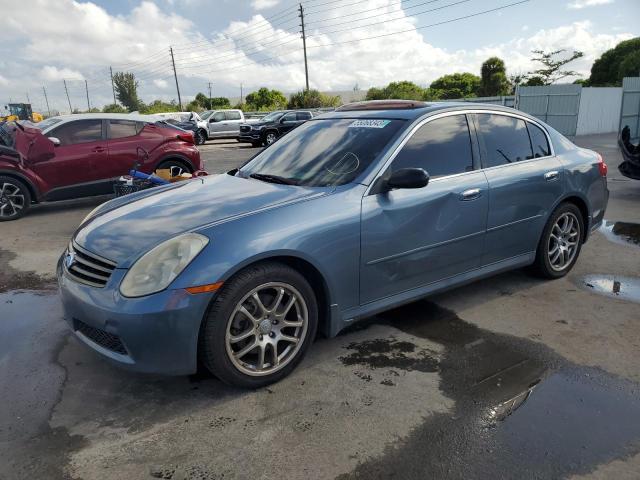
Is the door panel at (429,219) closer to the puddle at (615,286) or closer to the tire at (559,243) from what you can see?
the tire at (559,243)

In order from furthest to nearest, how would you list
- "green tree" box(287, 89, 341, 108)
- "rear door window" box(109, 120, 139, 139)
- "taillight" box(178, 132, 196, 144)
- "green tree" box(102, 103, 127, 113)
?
"green tree" box(102, 103, 127, 113) < "green tree" box(287, 89, 341, 108) < "taillight" box(178, 132, 196, 144) < "rear door window" box(109, 120, 139, 139)

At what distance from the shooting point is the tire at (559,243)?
4.42 m

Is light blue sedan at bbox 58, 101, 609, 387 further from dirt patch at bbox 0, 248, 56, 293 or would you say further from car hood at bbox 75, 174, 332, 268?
dirt patch at bbox 0, 248, 56, 293

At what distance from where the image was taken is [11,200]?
770cm

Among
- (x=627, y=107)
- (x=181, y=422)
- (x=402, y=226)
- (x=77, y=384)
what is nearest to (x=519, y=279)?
(x=402, y=226)

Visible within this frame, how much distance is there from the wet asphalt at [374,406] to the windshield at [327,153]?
1182 millimetres

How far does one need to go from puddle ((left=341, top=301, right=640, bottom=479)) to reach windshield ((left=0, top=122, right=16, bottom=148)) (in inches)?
283

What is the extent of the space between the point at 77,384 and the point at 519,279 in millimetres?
3798

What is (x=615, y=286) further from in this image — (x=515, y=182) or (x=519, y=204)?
(x=515, y=182)

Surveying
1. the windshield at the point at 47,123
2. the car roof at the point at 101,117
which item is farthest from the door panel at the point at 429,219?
the windshield at the point at 47,123

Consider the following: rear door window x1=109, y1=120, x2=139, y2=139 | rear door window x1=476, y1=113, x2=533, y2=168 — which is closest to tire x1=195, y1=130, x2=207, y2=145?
rear door window x1=109, y1=120, x2=139, y2=139

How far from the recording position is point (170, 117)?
1077 inches

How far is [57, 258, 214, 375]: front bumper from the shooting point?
8.32 feet

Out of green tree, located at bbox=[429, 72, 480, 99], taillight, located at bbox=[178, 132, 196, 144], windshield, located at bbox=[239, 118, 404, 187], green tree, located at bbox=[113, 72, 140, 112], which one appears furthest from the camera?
green tree, located at bbox=[113, 72, 140, 112]
